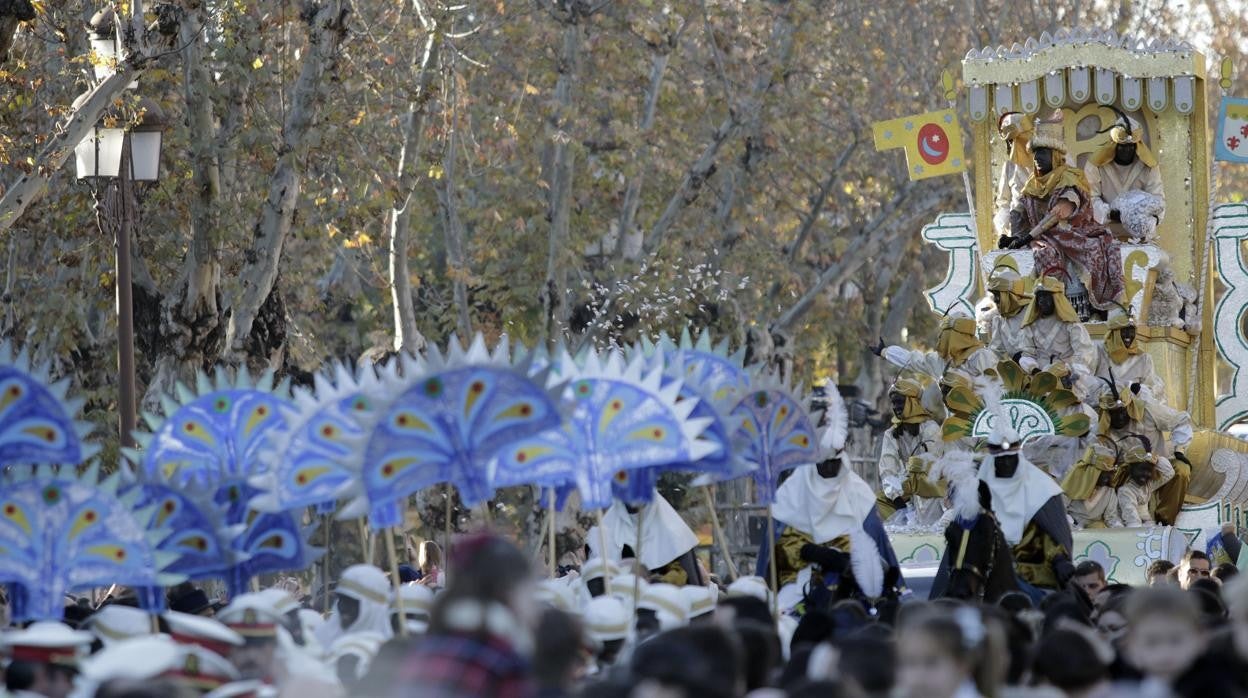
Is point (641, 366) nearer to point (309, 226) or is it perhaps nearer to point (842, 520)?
point (842, 520)

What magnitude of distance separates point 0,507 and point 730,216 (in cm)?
1862

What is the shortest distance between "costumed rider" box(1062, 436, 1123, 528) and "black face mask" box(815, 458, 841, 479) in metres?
5.83

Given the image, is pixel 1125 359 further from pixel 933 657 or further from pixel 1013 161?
pixel 933 657

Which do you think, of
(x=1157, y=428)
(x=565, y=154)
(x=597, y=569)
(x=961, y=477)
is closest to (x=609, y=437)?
(x=597, y=569)

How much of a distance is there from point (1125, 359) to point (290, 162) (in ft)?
25.1

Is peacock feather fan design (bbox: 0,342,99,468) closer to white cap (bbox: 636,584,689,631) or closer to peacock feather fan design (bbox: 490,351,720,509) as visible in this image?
peacock feather fan design (bbox: 490,351,720,509)

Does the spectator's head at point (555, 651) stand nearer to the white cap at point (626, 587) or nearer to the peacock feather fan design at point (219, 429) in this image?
the white cap at point (626, 587)

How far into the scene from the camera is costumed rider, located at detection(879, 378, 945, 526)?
20172mm

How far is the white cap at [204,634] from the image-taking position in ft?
28.2

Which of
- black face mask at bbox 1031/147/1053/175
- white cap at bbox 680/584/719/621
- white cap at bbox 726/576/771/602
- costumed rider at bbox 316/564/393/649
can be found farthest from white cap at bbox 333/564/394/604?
black face mask at bbox 1031/147/1053/175

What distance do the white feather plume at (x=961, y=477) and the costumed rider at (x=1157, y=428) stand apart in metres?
1.46

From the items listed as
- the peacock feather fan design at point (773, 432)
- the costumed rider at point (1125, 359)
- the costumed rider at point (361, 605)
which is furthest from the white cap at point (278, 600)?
the costumed rider at point (1125, 359)

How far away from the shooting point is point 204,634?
28.4ft

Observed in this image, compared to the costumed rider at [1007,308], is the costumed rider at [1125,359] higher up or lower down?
lower down
